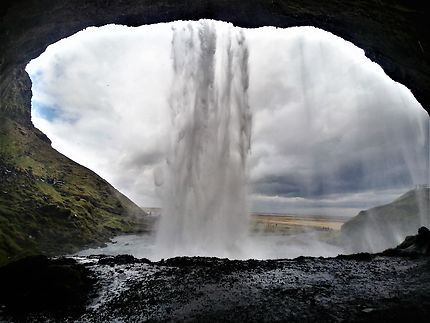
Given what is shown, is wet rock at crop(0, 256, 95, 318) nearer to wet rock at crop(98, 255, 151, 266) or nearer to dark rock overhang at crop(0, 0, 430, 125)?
wet rock at crop(98, 255, 151, 266)

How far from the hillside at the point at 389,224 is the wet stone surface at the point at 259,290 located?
155 feet

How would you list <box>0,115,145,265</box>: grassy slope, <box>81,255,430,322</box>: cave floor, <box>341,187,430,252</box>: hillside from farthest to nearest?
<box>341,187,430,252</box>: hillside
<box>0,115,145,265</box>: grassy slope
<box>81,255,430,322</box>: cave floor

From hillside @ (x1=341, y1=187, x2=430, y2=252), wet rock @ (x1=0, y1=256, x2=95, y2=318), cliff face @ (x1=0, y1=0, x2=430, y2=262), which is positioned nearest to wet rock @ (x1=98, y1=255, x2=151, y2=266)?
wet rock @ (x1=0, y1=256, x2=95, y2=318)

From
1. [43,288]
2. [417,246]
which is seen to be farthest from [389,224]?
[43,288]

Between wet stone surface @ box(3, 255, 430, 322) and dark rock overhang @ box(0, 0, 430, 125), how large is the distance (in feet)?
33.5

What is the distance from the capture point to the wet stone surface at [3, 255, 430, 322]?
7.53 m

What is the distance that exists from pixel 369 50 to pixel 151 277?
57.2ft

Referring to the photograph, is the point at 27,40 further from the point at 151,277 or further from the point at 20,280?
the point at 151,277

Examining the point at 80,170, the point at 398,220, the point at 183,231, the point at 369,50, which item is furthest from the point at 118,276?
the point at 80,170

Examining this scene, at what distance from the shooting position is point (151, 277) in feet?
37.4

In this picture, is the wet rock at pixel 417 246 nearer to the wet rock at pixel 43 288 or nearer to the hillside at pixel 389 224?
the wet rock at pixel 43 288

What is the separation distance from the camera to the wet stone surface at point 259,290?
7527 millimetres

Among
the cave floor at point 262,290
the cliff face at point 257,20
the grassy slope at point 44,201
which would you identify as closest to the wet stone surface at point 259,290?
the cave floor at point 262,290

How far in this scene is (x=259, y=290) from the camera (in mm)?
9609
